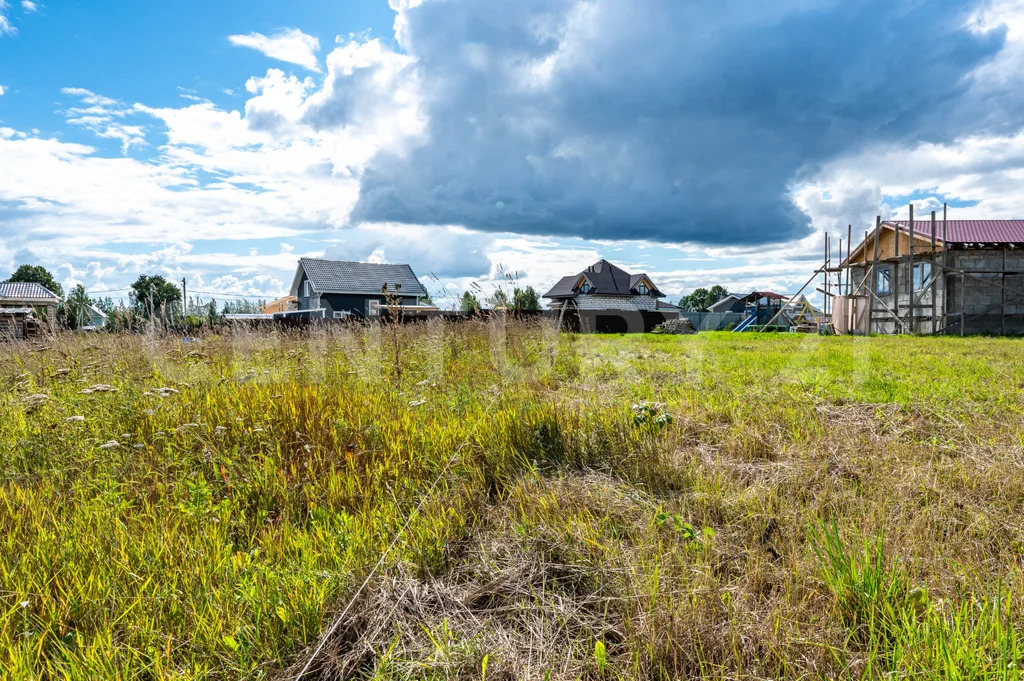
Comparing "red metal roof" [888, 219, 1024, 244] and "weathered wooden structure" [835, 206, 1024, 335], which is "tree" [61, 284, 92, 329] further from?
"red metal roof" [888, 219, 1024, 244]

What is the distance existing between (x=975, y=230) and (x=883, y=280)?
10.3 feet

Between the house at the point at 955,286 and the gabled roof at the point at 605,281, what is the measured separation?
29.7m

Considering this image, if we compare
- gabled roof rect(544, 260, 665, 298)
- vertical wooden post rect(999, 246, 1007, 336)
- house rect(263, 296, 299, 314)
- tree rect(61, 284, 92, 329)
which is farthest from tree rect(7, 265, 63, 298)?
vertical wooden post rect(999, 246, 1007, 336)

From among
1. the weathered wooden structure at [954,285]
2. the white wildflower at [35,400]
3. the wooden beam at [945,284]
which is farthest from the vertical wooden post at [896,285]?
the white wildflower at [35,400]

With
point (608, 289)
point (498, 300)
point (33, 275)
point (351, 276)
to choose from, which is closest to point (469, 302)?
point (498, 300)

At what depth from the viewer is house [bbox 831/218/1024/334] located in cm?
1716

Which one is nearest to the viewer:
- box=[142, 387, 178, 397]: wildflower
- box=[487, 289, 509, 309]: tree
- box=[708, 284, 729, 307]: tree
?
box=[142, 387, 178, 397]: wildflower

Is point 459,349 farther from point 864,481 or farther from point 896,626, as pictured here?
point 896,626

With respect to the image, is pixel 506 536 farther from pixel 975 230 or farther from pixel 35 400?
pixel 975 230

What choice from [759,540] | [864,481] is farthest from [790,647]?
[864,481]

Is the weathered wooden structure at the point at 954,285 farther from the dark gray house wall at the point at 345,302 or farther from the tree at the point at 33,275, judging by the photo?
the tree at the point at 33,275

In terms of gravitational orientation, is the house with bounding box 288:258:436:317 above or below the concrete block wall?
above

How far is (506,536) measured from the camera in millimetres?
2191

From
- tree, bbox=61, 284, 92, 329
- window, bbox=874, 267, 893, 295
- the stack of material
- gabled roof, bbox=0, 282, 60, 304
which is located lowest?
the stack of material
